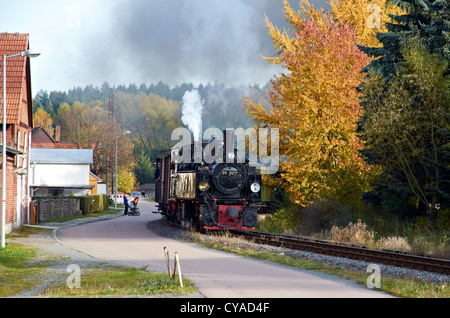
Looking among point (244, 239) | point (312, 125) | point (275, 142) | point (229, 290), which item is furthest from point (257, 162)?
point (229, 290)

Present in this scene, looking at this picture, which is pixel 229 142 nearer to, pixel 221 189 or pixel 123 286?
pixel 221 189

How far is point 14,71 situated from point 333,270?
70.9ft

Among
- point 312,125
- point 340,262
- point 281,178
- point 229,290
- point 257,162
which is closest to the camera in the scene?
point 229,290

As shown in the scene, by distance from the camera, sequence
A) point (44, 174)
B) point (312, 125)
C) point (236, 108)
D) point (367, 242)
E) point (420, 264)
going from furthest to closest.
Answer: point (236, 108), point (44, 174), point (312, 125), point (367, 242), point (420, 264)

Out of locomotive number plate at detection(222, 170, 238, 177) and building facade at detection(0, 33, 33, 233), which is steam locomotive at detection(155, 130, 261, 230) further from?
building facade at detection(0, 33, 33, 233)

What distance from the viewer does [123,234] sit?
1054 inches

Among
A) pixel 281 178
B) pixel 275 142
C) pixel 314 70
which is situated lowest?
pixel 281 178

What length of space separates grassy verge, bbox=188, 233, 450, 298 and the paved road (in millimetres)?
425

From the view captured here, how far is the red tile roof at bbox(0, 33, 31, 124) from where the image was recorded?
27906mm

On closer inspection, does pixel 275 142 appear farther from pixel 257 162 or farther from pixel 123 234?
pixel 123 234

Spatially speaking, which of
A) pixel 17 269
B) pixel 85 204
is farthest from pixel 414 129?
pixel 85 204

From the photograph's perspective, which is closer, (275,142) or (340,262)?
(340,262)

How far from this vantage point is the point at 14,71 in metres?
29.1

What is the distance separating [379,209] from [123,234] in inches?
475
